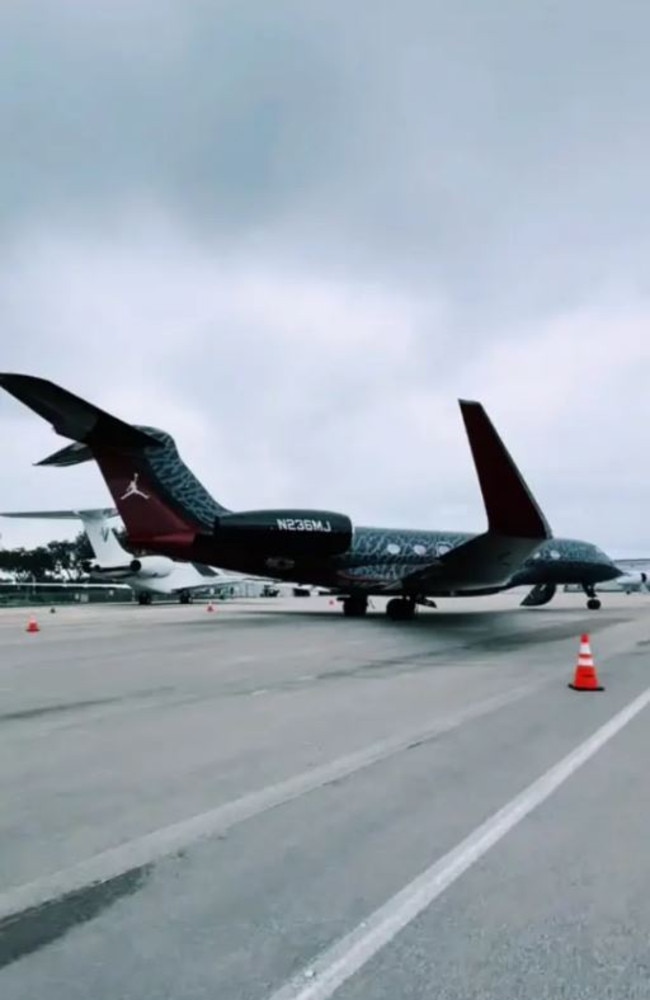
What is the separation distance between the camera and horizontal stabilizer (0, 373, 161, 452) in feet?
65.4

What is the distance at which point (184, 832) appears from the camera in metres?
4.65

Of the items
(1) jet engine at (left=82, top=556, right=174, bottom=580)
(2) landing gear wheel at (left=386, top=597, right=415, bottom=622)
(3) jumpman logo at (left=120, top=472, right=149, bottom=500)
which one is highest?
(3) jumpman logo at (left=120, top=472, right=149, bottom=500)

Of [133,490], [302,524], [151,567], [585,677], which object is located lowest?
[585,677]

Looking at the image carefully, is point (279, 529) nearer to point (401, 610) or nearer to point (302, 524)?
point (302, 524)

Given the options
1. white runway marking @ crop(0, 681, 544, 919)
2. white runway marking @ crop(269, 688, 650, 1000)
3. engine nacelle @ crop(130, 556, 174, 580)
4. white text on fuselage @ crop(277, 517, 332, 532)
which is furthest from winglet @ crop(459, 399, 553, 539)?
engine nacelle @ crop(130, 556, 174, 580)

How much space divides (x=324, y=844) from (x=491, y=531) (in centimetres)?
1627

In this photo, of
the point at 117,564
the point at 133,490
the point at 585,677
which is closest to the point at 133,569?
the point at 117,564

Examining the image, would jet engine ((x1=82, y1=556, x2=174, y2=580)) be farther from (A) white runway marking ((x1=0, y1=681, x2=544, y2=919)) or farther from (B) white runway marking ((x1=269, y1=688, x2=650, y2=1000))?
(B) white runway marking ((x1=269, y1=688, x2=650, y2=1000))

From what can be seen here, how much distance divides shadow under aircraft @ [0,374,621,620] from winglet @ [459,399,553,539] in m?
0.02

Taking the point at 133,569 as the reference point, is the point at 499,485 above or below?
above

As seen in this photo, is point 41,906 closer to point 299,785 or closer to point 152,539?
point 299,785

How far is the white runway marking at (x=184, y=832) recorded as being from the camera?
12.2ft

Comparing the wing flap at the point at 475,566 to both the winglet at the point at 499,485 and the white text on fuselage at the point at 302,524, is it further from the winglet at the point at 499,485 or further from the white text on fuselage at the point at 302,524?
the white text on fuselage at the point at 302,524

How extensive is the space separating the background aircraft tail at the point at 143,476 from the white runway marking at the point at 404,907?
713 inches
